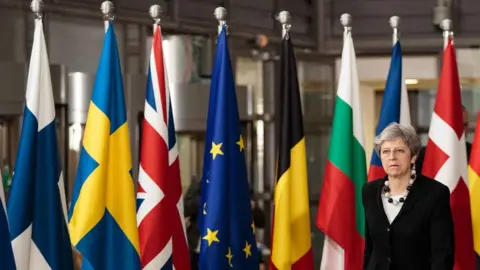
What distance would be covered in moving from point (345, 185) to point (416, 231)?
130cm

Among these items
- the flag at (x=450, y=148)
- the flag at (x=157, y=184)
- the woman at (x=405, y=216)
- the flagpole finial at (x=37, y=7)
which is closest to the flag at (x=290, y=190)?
the flag at (x=157, y=184)

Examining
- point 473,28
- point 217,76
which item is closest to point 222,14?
point 217,76

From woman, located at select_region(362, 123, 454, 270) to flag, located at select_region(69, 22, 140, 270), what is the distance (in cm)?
122

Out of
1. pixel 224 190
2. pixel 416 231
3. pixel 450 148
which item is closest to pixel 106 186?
pixel 224 190

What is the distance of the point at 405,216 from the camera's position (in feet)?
16.1

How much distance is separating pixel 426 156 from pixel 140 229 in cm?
175

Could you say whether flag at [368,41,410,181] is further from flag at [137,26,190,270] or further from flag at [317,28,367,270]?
flag at [137,26,190,270]

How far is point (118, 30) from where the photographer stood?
6.57m

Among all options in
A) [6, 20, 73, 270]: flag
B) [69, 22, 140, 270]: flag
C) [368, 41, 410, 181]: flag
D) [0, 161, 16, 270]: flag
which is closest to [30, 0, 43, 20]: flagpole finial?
[6, 20, 73, 270]: flag

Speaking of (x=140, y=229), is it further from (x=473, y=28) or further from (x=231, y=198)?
(x=473, y=28)

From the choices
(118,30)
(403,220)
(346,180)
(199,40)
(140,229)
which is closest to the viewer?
(403,220)

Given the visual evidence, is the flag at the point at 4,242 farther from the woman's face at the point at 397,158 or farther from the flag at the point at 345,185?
the flag at the point at 345,185

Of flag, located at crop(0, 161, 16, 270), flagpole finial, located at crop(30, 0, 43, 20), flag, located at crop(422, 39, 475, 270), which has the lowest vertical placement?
flag, located at crop(0, 161, 16, 270)

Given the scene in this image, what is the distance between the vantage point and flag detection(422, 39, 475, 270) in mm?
6191
